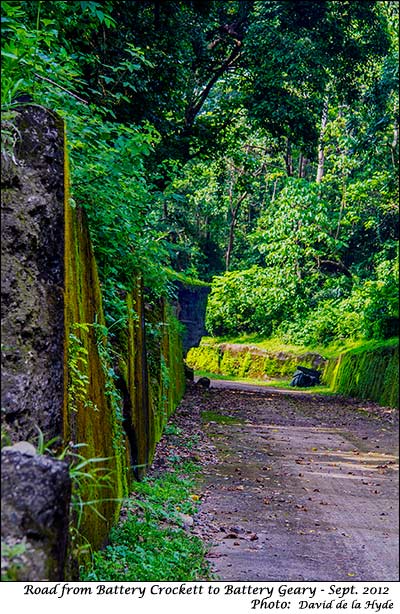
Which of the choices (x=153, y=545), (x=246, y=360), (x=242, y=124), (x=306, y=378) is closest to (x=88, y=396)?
(x=153, y=545)

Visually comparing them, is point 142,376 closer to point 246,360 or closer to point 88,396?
point 88,396

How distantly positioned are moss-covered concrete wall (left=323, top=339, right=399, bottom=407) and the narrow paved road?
3.68 metres

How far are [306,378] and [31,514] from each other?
22827mm

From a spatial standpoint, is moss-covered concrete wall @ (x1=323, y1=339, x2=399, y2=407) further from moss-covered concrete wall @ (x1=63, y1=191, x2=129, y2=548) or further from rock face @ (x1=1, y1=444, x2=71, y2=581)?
rock face @ (x1=1, y1=444, x2=71, y2=581)

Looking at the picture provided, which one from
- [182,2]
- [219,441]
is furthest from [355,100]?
[219,441]

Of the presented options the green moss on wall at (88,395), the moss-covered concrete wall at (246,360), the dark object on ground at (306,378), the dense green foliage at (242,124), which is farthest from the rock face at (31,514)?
Result: the moss-covered concrete wall at (246,360)

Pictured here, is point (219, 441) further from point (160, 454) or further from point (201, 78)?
point (201, 78)

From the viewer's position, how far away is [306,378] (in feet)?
79.4

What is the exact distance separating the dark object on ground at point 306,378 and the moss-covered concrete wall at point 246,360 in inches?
29.5

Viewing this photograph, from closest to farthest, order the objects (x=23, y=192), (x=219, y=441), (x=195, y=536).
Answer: (x=23, y=192) → (x=195, y=536) → (x=219, y=441)

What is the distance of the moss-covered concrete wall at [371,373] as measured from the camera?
644 inches
